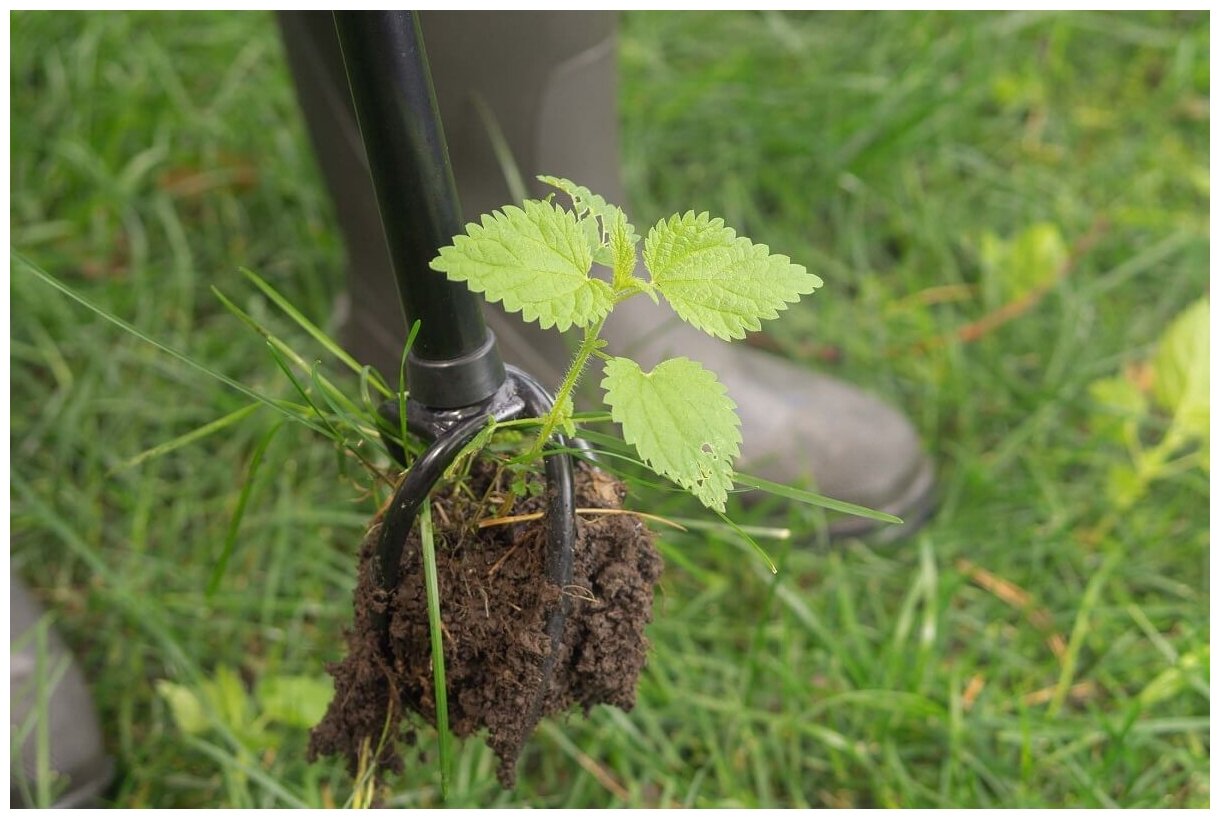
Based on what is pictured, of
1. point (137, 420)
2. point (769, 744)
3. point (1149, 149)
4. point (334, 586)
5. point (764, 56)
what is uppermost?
point (764, 56)

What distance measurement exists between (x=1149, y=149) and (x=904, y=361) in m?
0.72

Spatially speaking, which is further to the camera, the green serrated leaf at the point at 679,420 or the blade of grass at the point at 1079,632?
the blade of grass at the point at 1079,632

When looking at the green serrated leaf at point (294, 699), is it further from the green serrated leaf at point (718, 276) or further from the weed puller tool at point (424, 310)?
the green serrated leaf at point (718, 276)

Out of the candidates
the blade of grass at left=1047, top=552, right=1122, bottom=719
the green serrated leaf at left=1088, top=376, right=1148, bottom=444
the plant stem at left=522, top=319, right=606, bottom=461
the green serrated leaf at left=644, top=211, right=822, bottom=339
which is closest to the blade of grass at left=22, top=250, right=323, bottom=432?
the plant stem at left=522, top=319, right=606, bottom=461

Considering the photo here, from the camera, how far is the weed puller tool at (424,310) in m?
0.69

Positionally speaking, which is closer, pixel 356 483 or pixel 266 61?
pixel 356 483

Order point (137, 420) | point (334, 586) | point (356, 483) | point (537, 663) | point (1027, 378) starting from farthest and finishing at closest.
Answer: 1. point (1027, 378)
2. point (137, 420)
3. point (334, 586)
4. point (356, 483)
5. point (537, 663)

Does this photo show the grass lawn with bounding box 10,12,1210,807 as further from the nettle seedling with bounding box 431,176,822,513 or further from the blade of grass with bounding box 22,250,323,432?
the nettle seedling with bounding box 431,176,822,513

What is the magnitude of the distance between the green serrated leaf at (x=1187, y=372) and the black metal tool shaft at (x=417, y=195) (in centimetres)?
118

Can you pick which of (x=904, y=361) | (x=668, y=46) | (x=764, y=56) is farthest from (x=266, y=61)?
(x=904, y=361)

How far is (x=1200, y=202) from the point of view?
1979 mm

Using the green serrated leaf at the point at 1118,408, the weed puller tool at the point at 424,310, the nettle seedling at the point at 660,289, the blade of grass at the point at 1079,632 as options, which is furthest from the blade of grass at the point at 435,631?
the green serrated leaf at the point at 1118,408

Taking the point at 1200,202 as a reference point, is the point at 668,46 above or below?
above

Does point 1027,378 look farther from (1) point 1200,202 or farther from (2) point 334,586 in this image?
(2) point 334,586
